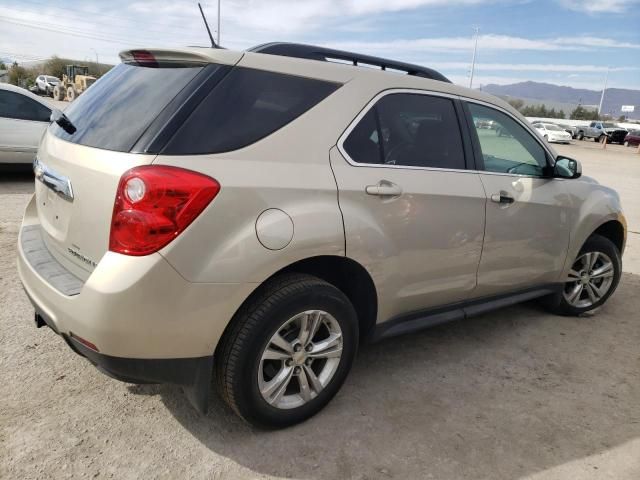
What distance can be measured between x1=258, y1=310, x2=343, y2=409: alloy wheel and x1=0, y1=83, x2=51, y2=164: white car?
290 inches

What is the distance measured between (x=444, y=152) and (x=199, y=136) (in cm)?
160

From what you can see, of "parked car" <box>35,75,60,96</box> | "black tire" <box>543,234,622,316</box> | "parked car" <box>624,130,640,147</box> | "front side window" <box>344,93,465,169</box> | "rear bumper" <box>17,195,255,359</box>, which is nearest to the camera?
"rear bumper" <box>17,195,255,359</box>

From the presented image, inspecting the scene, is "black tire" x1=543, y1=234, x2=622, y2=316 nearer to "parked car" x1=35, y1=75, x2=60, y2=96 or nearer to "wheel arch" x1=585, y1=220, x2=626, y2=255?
"wheel arch" x1=585, y1=220, x2=626, y2=255

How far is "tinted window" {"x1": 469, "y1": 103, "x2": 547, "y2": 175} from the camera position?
342 centimetres

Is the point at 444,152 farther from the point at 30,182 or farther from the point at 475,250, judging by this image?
the point at 30,182

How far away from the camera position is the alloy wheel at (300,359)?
8.18ft

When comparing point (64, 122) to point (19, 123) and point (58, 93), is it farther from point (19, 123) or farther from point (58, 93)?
point (58, 93)

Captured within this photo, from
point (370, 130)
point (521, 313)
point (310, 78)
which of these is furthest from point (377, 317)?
point (521, 313)

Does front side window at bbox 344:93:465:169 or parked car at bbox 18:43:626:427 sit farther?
front side window at bbox 344:93:465:169

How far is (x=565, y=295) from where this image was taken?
4.38m

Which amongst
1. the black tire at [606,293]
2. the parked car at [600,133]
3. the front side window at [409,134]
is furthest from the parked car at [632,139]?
the front side window at [409,134]

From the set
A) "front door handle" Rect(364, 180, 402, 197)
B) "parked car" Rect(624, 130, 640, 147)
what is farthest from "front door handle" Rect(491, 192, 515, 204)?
"parked car" Rect(624, 130, 640, 147)

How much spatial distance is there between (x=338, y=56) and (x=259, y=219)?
4.12 feet

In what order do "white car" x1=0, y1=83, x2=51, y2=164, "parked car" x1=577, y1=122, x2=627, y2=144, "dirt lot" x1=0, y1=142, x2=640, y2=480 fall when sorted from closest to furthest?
1. "dirt lot" x1=0, y1=142, x2=640, y2=480
2. "white car" x1=0, y1=83, x2=51, y2=164
3. "parked car" x1=577, y1=122, x2=627, y2=144
